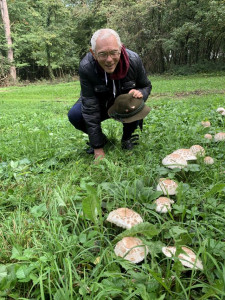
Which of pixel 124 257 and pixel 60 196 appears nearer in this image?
pixel 124 257

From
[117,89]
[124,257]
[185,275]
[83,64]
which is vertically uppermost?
[83,64]

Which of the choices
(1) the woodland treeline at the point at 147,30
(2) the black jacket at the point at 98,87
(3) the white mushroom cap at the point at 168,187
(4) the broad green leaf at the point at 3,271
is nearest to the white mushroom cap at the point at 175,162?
(3) the white mushroom cap at the point at 168,187

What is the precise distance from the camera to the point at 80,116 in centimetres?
284

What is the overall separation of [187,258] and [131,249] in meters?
0.29

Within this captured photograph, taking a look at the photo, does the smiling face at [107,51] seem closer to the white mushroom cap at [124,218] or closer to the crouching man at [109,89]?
the crouching man at [109,89]

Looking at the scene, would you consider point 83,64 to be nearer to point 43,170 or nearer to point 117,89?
point 117,89

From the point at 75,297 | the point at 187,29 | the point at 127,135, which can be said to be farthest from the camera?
the point at 187,29

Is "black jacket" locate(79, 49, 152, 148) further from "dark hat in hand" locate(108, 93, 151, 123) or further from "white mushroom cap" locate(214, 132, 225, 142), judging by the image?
"white mushroom cap" locate(214, 132, 225, 142)

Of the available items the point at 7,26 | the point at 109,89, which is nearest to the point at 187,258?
the point at 109,89

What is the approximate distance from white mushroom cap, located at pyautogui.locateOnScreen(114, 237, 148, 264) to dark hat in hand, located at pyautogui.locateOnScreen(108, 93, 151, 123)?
1.48 meters

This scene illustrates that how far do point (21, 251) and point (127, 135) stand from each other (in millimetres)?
2003

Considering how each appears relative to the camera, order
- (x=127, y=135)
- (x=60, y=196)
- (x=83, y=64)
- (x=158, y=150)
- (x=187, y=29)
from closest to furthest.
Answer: (x=60, y=196), (x=83, y=64), (x=158, y=150), (x=127, y=135), (x=187, y=29)

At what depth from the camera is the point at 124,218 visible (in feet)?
4.82

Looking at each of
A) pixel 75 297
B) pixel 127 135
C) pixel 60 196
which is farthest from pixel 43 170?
pixel 75 297
